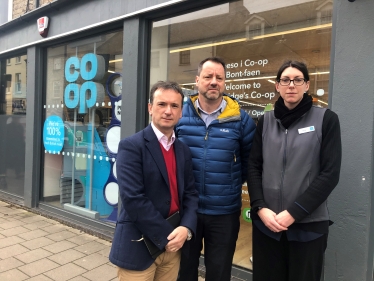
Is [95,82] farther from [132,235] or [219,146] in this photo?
[132,235]

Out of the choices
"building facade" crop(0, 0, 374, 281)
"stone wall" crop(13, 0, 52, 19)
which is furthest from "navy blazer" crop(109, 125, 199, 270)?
"stone wall" crop(13, 0, 52, 19)

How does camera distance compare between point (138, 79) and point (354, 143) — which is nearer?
point (354, 143)

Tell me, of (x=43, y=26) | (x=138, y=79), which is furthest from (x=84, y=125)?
(x=43, y=26)

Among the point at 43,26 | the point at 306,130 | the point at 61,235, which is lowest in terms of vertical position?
the point at 61,235

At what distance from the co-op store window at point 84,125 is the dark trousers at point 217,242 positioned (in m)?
2.59

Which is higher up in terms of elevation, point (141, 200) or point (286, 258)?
point (141, 200)

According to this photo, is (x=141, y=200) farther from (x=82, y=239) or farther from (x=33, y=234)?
(x=33, y=234)

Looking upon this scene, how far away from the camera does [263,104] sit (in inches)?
134

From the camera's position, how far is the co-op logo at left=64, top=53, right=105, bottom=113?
16.0 ft

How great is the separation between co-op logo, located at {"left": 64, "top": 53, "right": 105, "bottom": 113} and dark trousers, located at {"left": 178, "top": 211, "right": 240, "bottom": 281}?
123 inches

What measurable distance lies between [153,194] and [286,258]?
102 centimetres

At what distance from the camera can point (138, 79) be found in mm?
4055

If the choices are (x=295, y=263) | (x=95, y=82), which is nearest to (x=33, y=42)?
(x=95, y=82)

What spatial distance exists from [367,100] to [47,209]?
16.9ft
